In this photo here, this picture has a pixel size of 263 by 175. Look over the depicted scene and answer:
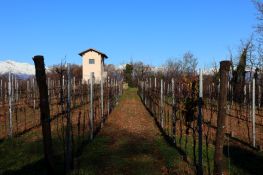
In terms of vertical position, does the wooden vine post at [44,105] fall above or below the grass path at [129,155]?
above

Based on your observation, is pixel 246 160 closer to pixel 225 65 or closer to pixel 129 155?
pixel 129 155

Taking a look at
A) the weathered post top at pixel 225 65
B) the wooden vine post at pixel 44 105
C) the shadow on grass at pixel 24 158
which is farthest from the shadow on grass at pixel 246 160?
the wooden vine post at pixel 44 105

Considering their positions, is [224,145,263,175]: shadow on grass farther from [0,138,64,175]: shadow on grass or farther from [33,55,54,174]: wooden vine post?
[33,55,54,174]: wooden vine post

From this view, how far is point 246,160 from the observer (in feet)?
36.2

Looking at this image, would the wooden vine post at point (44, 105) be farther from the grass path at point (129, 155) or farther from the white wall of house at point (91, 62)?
the white wall of house at point (91, 62)

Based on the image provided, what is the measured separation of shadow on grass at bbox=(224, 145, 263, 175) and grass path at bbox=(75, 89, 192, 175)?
154 centimetres

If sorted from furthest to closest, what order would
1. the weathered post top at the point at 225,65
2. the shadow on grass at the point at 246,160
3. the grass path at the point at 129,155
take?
the shadow on grass at the point at 246,160 < the grass path at the point at 129,155 < the weathered post top at the point at 225,65

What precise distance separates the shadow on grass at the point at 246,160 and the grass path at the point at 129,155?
5.06ft

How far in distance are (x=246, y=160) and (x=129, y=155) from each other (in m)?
3.24

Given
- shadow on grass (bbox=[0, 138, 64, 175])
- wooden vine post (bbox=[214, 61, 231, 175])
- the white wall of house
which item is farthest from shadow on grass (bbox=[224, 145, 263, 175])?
the white wall of house

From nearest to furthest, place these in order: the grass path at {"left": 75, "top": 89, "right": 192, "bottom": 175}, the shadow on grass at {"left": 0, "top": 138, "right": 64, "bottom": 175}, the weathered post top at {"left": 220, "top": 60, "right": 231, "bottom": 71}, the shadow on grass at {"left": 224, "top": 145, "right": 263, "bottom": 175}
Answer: the weathered post top at {"left": 220, "top": 60, "right": 231, "bottom": 71}, the shadow on grass at {"left": 0, "top": 138, "right": 64, "bottom": 175}, the grass path at {"left": 75, "top": 89, "right": 192, "bottom": 175}, the shadow on grass at {"left": 224, "top": 145, "right": 263, "bottom": 175}

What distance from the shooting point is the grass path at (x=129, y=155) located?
9.26 m

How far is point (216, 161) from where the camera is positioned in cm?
815

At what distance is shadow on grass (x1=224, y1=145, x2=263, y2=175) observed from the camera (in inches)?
388
